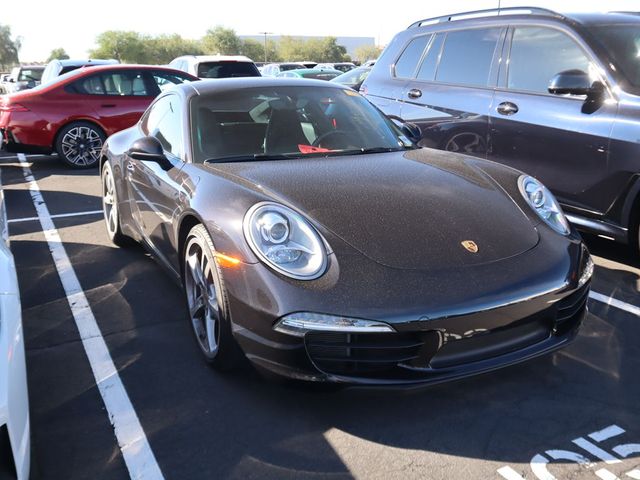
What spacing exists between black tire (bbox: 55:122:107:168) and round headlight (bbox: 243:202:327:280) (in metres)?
7.21

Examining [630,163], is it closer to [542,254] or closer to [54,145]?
[542,254]

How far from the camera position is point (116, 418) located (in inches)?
105

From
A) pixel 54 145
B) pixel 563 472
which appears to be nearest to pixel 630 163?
pixel 563 472

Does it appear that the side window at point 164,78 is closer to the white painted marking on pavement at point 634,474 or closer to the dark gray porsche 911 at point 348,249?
the dark gray porsche 911 at point 348,249

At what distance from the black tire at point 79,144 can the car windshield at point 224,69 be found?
4.37m

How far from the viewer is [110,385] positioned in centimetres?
295

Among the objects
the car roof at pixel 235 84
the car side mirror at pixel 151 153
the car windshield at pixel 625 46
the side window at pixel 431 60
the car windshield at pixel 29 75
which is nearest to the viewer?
the car side mirror at pixel 151 153

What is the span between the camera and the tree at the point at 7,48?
108m

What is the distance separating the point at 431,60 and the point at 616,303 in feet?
10.2

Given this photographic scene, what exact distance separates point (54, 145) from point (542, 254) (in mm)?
8051

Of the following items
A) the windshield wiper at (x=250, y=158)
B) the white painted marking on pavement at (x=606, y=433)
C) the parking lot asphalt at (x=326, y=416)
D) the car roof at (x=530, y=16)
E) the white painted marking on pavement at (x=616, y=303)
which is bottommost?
the white painted marking on pavement at (x=616, y=303)

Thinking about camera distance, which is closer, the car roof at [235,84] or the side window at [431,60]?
the car roof at [235,84]

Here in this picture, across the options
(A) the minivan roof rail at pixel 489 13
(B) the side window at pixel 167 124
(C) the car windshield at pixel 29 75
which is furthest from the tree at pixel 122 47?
(B) the side window at pixel 167 124

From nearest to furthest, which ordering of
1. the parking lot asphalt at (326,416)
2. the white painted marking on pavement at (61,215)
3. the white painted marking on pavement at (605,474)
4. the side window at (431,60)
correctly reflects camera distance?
the white painted marking on pavement at (605,474) → the parking lot asphalt at (326,416) → the side window at (431,60) → the white painted marking on pavement at (61,215)
